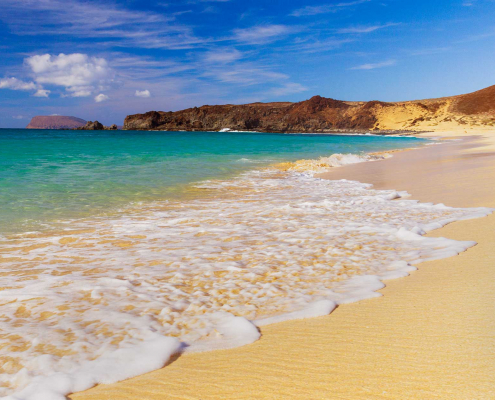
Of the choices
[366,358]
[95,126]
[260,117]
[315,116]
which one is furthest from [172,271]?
[95,126]

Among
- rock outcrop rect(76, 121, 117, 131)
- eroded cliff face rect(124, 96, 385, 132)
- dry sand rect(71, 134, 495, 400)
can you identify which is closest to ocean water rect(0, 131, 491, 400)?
dry sand rect(71, 134, 495, 400)

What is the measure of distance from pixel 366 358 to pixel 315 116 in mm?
134109

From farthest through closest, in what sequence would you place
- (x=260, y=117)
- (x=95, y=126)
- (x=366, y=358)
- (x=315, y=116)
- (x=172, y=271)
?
(x=95, y=126)
(x=260, y=117)
(x=315, y=116)
(x=172, y=271)
(x=366, y=358)

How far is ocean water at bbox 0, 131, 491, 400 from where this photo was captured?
2.26 m

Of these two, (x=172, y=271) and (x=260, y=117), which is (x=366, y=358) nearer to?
(x=172, y=271)

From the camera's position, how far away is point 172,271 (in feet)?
12.0

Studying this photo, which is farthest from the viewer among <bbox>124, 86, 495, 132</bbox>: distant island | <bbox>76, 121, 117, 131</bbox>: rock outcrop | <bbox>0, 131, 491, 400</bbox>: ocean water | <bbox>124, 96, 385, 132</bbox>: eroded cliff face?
<bbox>76, 121, 117, 131</bbox>: rock outcrop

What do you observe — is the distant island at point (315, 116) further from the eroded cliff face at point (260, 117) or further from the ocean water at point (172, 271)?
the ocean water at point (172, 271)

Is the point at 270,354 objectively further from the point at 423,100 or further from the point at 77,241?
the point at 423,100

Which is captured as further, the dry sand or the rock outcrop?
the rock outcrop

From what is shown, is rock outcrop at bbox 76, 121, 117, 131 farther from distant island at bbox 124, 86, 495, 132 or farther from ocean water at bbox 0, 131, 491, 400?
ocean water at bbox 0, 131, 491, 400

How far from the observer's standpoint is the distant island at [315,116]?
342 ft

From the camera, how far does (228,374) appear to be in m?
1.98

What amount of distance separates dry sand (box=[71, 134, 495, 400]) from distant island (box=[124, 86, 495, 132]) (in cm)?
10574
